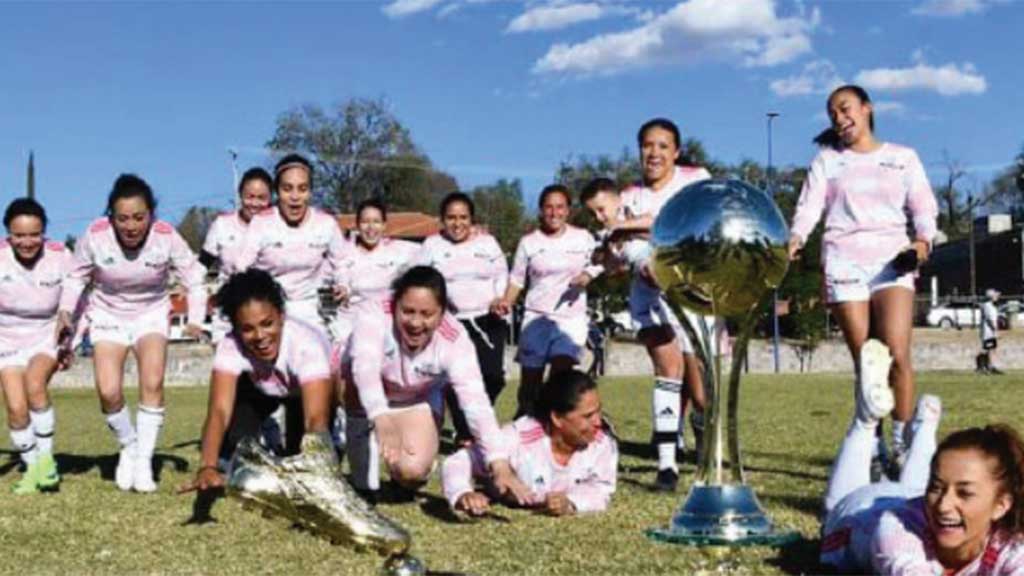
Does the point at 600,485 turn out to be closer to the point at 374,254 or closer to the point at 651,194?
the point at 651,194

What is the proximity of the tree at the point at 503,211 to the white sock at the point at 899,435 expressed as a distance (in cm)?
5477

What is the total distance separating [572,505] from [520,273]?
3.90m

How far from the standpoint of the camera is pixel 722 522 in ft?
14.0

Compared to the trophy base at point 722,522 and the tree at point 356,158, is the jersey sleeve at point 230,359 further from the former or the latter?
the tree at point 356,158

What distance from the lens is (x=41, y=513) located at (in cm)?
742

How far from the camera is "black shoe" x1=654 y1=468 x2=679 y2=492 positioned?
7727 millimetres

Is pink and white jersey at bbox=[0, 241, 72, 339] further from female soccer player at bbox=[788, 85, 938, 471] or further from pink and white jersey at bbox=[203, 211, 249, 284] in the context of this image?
female soccer player at bbox=[788, 85, 938, 471]

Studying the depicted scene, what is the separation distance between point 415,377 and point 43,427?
362cm

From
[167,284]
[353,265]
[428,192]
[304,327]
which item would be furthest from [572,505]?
[428,192]

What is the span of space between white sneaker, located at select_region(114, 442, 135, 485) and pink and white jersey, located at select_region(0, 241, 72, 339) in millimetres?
1208

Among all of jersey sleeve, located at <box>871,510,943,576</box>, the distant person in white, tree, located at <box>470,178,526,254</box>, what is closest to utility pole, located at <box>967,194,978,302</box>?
tree, located at <box>470,178,526,254</box>

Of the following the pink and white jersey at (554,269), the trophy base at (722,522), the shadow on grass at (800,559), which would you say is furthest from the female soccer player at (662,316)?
the trophy base at (722,522)

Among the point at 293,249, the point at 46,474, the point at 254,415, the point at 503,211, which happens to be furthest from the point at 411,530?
the point at 503,211

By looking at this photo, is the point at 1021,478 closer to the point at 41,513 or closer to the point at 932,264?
the point at 41,513
